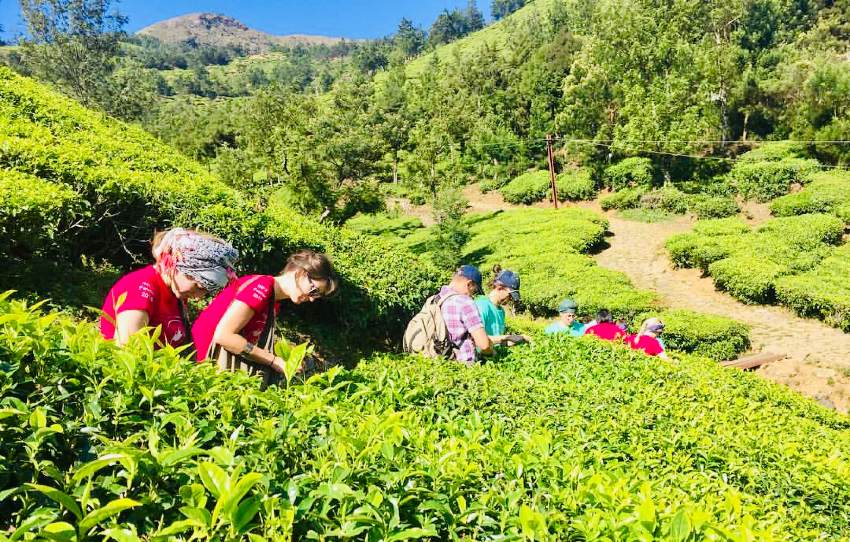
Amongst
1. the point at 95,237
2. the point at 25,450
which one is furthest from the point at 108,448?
the point at 95,237

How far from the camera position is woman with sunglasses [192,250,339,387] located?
9.56 ft

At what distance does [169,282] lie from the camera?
2.85 metres

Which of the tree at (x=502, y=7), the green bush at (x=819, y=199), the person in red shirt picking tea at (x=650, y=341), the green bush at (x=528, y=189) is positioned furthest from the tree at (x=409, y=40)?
the person in red shirt picking tea at (x=650, y=341)

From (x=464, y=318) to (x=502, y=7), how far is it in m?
175

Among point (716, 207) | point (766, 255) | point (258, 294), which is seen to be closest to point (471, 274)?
point (258, 294)

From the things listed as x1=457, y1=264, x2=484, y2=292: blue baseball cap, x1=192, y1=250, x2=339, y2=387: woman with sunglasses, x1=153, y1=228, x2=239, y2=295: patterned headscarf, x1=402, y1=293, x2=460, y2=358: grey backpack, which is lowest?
x1=402, y1=293, x2=460, y2=358: grey backpack

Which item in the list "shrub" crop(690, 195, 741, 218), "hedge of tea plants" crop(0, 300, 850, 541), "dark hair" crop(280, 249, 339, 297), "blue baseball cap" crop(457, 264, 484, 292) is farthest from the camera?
"shrub" crop(690, 195, 741, 218)

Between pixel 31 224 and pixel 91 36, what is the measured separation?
1031 inches

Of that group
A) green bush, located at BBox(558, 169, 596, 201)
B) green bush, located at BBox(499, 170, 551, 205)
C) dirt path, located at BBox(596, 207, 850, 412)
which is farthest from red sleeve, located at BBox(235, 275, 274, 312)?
green bush, located at BBox(499, 170, 551, 205)

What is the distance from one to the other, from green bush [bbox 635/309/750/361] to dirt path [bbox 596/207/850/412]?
684 mm

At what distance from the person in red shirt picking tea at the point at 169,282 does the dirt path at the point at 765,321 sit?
9810mm

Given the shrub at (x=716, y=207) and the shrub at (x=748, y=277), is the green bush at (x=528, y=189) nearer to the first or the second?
the shrub at (x=716, y=207)

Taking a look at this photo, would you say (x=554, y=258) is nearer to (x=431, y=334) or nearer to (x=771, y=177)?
(x=431, y=334)

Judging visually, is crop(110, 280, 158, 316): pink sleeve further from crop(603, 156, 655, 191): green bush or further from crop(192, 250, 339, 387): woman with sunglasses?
crop(603, 156, 655, 191): green bush
